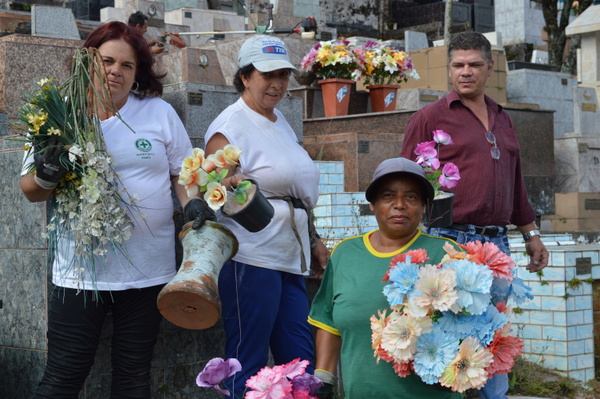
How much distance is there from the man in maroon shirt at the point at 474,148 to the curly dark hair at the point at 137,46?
1.21 m

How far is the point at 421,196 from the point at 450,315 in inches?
19.6

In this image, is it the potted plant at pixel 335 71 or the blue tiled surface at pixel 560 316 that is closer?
the blue tiled surface at pixel 560 316

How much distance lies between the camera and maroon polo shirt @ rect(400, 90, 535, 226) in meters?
4.19

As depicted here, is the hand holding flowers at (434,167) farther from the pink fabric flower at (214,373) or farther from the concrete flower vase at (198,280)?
the pink fabric flower at (214,373)

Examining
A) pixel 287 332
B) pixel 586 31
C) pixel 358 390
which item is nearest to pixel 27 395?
pixel 287 332

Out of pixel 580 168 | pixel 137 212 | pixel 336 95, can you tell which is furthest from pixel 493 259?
pixel 580 168

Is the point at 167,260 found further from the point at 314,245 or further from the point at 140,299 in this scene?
the point at 314,245

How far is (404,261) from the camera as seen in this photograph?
9.67 feet

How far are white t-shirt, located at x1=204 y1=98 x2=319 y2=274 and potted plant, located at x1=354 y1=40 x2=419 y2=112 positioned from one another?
8.10 m

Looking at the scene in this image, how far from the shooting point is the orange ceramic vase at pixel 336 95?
11727 millimetres

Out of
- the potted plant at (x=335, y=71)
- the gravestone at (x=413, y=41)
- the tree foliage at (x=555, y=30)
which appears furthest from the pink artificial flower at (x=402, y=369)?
the tree foliage at (x=555, y=30)

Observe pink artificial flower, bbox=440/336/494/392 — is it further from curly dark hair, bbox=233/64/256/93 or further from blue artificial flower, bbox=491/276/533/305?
curly dark hair, bbox=233/64/256/93

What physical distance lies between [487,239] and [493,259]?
125 cm

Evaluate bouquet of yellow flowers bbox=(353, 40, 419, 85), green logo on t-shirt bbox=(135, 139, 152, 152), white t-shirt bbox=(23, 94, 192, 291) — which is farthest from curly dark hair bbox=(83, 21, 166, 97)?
bouquet of yellow flowers bbox=(353, 40, 419, 85)
